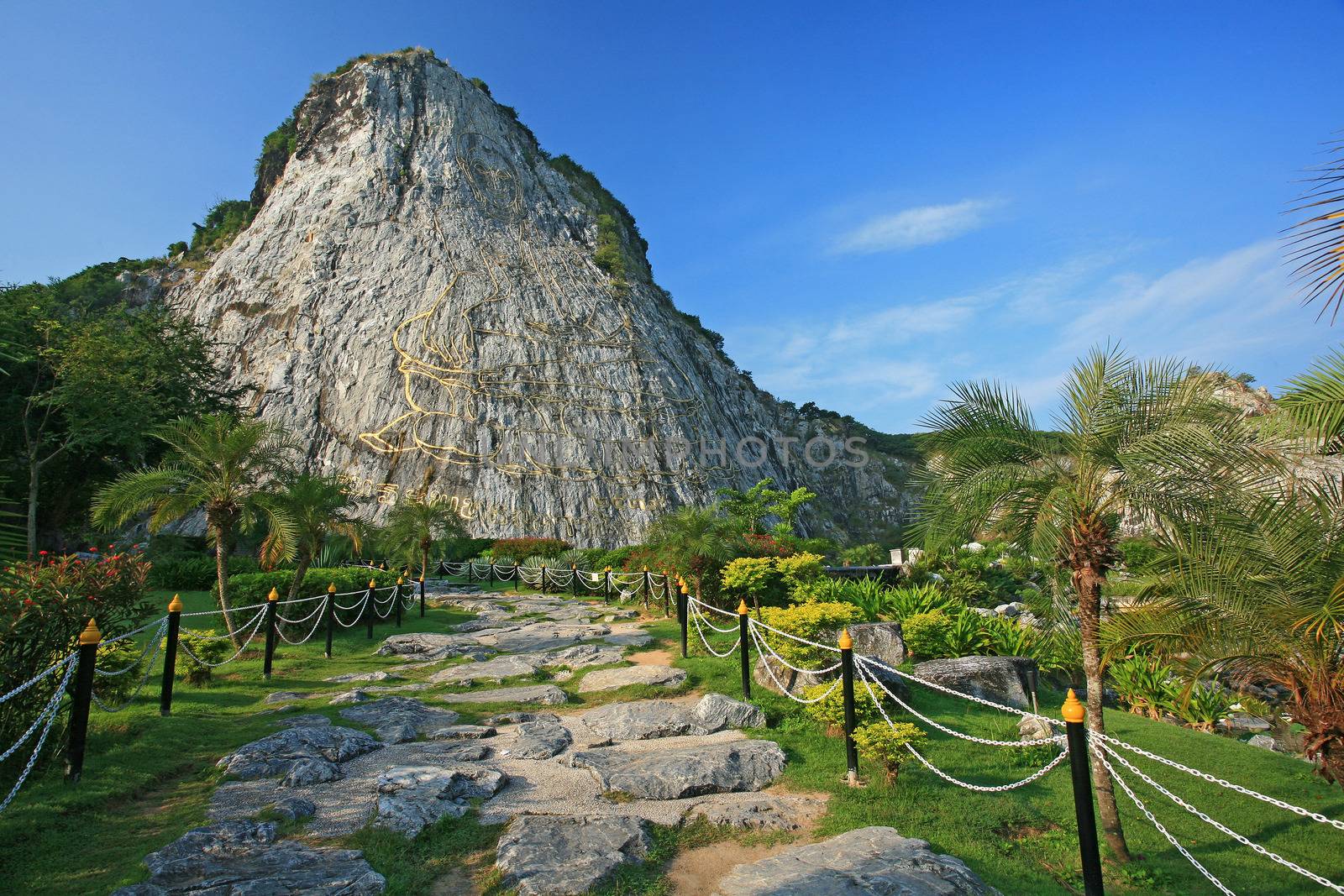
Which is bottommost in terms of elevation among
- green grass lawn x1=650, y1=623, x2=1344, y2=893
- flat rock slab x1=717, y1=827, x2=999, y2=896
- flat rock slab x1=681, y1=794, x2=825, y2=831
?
green grass lawn x1=650, y1=623, x2=1344, y2=893

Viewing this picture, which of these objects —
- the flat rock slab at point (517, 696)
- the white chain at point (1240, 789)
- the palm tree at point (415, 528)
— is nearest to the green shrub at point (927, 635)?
the flat rock slab at point (517, 696)

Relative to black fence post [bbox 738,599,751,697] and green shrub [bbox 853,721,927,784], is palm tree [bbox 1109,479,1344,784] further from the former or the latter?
black fence post [bbox 738,599,751,697]

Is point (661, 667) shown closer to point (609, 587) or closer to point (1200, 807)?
point (1200, 807)

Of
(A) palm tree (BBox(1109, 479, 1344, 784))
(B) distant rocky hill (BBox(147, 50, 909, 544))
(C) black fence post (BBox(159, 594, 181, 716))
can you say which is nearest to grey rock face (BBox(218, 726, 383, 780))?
(C) black fence post (BBox(159, 594, 181, 716))

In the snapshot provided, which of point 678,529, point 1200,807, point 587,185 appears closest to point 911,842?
point 1200,807

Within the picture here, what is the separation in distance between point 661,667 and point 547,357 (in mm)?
32233

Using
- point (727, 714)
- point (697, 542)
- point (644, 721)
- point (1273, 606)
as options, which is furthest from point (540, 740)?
point (697, 542)

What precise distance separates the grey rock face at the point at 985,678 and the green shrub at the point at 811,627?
1.52m

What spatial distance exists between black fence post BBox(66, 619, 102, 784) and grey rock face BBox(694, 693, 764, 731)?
18.6 ft

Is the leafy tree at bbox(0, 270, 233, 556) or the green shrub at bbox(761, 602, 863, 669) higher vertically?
the leafy tree at bbox(0, 270, 233, 556)

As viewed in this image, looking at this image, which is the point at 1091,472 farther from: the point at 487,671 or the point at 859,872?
the point at 487,671

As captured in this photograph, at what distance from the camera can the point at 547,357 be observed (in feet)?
133

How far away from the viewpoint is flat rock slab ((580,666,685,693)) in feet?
31.4

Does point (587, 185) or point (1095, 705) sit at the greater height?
point (587, 185)
